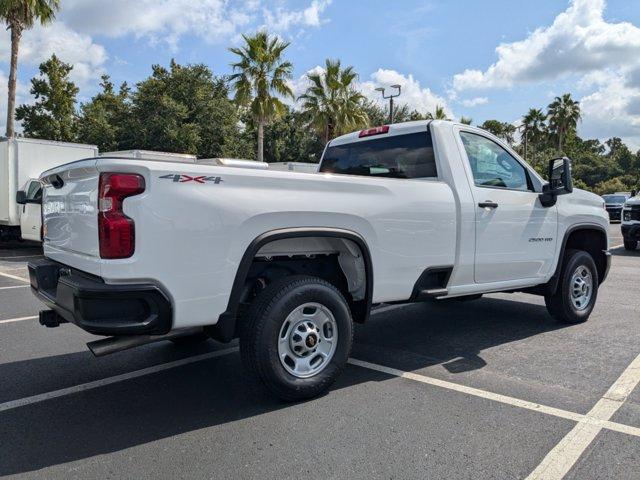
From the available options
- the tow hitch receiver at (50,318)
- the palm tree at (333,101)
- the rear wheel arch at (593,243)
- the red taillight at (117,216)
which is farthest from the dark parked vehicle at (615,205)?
the red taillight at (117,216)

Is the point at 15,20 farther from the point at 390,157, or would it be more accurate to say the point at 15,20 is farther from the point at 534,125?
the point at 534,125

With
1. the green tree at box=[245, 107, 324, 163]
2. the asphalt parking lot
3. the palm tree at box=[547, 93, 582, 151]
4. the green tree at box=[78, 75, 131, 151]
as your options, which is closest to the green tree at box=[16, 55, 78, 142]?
the green tree at box=[78, 75, 131, 151]

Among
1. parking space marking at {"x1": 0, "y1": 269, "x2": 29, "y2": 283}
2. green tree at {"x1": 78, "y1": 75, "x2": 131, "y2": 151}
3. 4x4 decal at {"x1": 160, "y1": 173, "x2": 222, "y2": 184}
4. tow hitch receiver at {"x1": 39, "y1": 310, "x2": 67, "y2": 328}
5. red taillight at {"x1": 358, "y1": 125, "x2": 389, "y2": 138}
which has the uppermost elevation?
green tree at {"x1": 78, "y1": 75, "x2": 131, "y2": 151}

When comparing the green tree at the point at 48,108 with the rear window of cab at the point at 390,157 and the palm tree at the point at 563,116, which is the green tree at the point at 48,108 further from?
the palm tree at the point at 563,116

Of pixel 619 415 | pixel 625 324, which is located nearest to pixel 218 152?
pixel 625 324

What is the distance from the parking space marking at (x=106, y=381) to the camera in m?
3.86

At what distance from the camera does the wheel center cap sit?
3.77 meters

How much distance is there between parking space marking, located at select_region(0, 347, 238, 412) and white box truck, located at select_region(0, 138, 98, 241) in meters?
9.90

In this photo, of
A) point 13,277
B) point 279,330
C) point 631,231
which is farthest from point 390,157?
point 631,231

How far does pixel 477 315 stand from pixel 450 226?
261 cm

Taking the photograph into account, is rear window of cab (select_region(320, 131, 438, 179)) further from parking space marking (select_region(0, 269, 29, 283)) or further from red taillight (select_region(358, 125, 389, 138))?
parking space marking (select_region(0, 269, 29, 283))

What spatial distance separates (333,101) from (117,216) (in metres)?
24.4

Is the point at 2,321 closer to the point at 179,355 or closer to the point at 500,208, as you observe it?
the point at 179,355

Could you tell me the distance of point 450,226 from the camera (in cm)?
446
